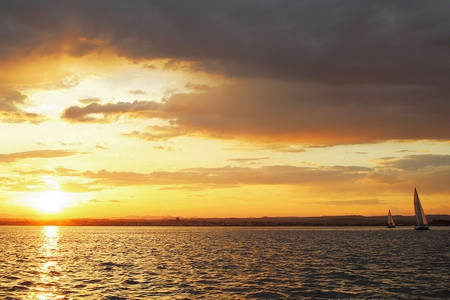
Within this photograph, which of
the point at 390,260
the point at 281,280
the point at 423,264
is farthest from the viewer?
the point at 390,260

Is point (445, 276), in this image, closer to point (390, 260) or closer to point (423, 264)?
point (423, 264)

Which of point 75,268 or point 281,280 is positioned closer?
point 281,280

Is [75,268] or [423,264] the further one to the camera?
[423,264]

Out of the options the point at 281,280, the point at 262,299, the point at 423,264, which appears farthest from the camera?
the point at 423,264

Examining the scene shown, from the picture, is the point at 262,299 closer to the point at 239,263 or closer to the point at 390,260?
the point at 239,263

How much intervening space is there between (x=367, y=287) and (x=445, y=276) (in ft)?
46.6

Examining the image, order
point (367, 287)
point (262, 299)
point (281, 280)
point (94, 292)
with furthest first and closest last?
point (281, 280), point (367, 287), point (94, 292), point (262, 299)

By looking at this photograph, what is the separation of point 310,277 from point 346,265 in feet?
48.2

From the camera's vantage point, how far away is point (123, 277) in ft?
170

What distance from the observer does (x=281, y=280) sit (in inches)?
1941

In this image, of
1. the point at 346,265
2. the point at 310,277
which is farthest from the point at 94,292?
the point at 346,265

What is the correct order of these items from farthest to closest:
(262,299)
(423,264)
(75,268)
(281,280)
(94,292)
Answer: (423,264)
(75,268)
(281,280)
(94,292)
(262,299)

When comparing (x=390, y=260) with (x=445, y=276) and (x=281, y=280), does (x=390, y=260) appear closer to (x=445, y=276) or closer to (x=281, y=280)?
(x=445, y=276)

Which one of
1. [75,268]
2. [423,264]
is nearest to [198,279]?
[75,268]
